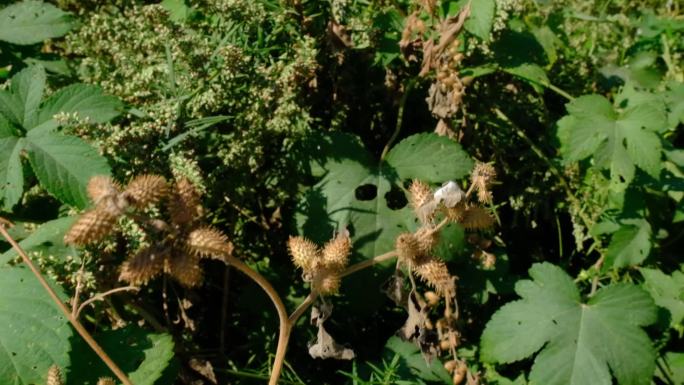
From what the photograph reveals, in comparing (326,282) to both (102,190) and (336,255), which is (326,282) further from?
(102,190)

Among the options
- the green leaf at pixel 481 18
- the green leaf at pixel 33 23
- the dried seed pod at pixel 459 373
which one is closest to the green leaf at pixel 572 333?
the dried seed pod at pixel 459 373

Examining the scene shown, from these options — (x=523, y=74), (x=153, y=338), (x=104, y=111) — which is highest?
(x=104, y=111)

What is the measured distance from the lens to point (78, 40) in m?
2.42

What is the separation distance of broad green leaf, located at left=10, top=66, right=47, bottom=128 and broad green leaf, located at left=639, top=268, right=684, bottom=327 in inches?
80.2

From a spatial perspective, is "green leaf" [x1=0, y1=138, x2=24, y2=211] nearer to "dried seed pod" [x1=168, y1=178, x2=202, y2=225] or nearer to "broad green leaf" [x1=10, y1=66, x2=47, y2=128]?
"broad green leaf" [x1=10, y1=66, x2=47, y2=128]

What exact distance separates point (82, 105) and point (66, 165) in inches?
8.4

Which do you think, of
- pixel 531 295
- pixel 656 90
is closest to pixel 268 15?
pixel 531 295

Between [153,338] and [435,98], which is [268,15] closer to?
[435,98]

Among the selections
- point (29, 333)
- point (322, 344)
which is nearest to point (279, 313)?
point (322, 344)

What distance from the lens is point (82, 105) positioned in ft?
6.33

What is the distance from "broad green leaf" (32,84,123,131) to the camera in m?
1.93

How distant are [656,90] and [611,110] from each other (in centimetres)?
61

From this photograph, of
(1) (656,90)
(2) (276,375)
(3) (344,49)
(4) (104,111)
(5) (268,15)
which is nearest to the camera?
(2) (276,375)

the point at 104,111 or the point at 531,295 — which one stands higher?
the point at 104,111
